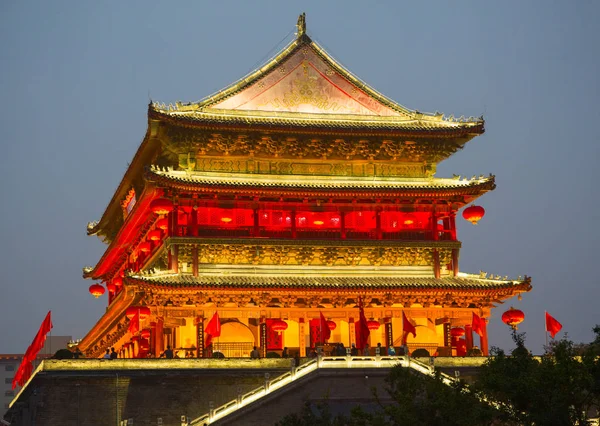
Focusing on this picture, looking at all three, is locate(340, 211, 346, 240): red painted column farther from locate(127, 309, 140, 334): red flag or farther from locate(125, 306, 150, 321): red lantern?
locate(127, 309, 140, 334): red flag

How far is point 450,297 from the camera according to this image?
49344mm

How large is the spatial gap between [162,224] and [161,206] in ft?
9.94

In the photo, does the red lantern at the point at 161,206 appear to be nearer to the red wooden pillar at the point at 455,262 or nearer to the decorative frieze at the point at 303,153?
the decorative frieze at the point at 303,153

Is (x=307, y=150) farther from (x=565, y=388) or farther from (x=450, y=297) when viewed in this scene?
(x=565, y=388)

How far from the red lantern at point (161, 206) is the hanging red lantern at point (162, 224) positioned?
1688mm

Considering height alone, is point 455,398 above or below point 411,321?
below

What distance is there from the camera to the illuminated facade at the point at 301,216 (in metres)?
48.5

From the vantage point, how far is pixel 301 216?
169 feet

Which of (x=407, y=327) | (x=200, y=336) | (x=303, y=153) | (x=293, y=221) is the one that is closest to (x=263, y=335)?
(x=200, y=336)

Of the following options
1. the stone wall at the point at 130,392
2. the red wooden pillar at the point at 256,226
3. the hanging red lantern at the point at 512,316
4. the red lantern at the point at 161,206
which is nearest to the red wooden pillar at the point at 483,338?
the hanging red lantern at the point at 512,316

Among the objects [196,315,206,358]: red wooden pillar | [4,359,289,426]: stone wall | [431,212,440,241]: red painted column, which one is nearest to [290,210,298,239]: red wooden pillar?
[196,315,206,358]: red wooden pillar

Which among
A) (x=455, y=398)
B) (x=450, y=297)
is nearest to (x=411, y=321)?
(x=450, y=297)

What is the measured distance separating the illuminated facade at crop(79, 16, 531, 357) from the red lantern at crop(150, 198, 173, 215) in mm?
84

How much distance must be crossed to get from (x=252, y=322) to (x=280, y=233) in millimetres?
4158
